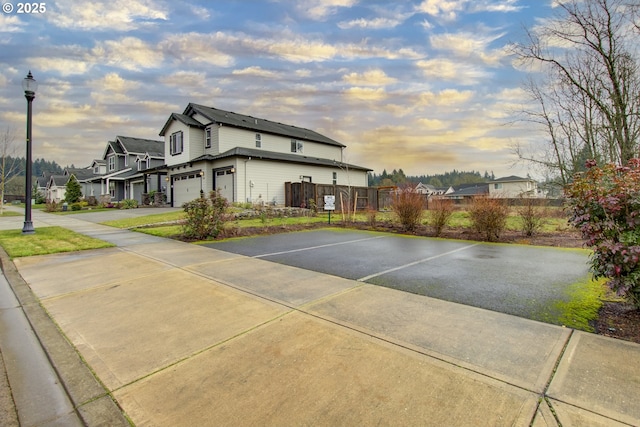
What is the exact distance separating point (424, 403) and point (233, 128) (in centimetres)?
2315

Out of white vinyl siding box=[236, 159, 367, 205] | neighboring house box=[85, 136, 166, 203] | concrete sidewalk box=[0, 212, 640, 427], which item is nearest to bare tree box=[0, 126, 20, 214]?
neighboring house box=[85, 136, 166, 203]

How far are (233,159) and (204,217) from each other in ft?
37.8

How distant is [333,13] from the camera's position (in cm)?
1159

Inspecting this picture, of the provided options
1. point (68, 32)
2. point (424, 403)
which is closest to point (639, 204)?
point (424, 403)

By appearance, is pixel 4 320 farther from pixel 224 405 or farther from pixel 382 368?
pixel 382 368

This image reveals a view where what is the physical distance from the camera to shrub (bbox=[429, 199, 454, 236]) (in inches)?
409

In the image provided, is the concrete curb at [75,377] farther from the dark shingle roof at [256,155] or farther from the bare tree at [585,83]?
the dark shingle roof at [256,155]

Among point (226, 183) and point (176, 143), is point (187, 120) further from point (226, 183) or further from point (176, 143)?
point (226, 183)

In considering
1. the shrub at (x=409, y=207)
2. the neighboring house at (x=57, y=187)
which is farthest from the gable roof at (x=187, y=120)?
the neighboring house at (x=57, y=187)

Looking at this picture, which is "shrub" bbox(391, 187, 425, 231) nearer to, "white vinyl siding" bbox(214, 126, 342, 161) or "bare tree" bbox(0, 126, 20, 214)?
"white vinyl siding" bbox(214, 126, 342, 161)

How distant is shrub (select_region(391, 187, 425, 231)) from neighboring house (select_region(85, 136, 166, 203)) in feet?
81.1

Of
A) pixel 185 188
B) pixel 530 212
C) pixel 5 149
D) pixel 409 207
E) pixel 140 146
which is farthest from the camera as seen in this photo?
pixel 140 146

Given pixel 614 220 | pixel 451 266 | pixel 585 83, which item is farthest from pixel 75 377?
pixel 585 83

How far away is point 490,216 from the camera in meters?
9.50
